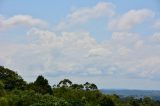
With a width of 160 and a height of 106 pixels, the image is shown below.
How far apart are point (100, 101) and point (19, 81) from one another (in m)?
16.9

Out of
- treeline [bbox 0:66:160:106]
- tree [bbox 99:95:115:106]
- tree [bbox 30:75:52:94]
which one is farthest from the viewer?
tree [bbox 99:95:115:106]

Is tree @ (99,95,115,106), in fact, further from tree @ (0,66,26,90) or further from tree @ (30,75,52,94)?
tree @ (0,66,26,90)

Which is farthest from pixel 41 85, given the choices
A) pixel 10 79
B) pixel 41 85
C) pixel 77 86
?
pixel 77 86

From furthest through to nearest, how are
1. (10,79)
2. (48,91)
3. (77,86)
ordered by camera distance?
(77,86) < (10,79) < (48,91)

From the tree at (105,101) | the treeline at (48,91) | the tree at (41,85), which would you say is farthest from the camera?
the tree at (105,101)

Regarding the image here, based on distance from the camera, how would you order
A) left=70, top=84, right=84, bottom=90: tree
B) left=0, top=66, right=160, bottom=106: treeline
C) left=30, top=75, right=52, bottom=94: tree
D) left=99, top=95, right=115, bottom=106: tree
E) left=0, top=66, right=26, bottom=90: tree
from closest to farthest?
left=0, top=66, right=160, bottom=106: treeline
left=30, top=75, right=52, bottom=94: tree
left=99, top=95, right=115, bottom=106: tree
left=0, top=66, right=26, bottom=90: tree
left=70, top=84, right=84, bottom=90: tree

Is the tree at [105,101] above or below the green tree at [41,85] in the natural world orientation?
below

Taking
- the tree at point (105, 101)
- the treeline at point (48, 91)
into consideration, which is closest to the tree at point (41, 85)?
the treeline at point (48, 91)

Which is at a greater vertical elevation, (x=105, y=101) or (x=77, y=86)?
(x=77, y=86)

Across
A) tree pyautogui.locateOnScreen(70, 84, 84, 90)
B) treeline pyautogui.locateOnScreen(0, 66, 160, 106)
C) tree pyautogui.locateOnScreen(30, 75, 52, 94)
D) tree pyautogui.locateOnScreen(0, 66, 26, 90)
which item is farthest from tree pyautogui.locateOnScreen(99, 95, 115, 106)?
tree pyautogui.locateOnScreen(0, 66, 26, 90)

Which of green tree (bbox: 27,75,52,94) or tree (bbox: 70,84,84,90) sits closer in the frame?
green tree (bbox: 27,75,52,94)

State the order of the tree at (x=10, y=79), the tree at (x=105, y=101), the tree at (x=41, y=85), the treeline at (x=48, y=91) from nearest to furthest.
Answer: the treeline at (x=48, y=91), the tree at (x=41, y=85), the tree at (x=105, y=101), the tree at (x=10, y=79)

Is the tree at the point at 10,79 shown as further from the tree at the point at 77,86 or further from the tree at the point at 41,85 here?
the tree at the point at 77,86

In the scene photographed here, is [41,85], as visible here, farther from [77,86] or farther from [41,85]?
[77,86]
